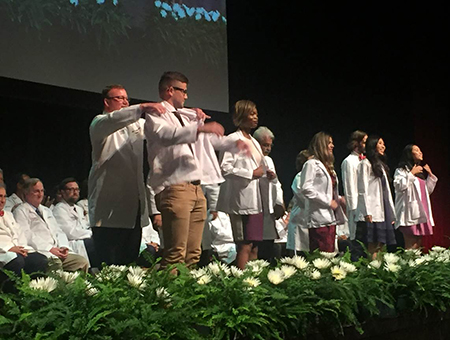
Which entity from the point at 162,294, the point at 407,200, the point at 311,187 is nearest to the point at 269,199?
the point at 311,187

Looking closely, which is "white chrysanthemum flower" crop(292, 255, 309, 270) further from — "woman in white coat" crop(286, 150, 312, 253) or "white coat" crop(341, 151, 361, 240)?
"white coat" crop(341, 151, 361, 240)

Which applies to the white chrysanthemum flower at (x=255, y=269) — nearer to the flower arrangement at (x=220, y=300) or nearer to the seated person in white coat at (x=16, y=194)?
the flower arrangement at (x=220, y=300)

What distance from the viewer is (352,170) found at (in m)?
5.39

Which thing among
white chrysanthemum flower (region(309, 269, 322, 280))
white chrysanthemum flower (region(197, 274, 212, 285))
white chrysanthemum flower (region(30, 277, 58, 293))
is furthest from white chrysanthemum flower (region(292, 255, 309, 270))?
white chrysanthemum flower (region(30, 277, 58, 293))

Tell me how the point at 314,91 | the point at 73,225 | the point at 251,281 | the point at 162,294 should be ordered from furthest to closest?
the point at 314,91 → the point at 73,225 → the point at 251,281 → the point at 162,294

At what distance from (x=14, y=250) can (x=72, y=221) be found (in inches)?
31.6

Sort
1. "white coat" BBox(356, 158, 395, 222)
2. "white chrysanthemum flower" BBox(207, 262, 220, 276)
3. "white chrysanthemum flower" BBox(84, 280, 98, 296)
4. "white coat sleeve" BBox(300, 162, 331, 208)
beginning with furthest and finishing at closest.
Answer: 1. "white coat" BBox(356, 158, 395, 222)
2. "white coat sleeve" BBox(300, 162, 331, 208)
3. "white chrysanthemum flower" BBox(207, 262, 220, 276)
4. "white chrysanthemum flower" BBox(84, 280, 98, 296)

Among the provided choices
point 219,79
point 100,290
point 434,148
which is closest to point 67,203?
point 219,79

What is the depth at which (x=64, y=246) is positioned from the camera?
4016mm

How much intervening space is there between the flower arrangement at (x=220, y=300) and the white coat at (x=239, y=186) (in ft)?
2.74

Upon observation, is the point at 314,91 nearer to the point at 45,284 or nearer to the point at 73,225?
the point at 73,225

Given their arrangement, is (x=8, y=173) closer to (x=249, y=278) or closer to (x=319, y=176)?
(x=249, y=278)

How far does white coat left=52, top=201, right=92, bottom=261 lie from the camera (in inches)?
165

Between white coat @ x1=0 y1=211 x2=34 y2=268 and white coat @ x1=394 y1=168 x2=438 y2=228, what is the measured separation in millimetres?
3520
